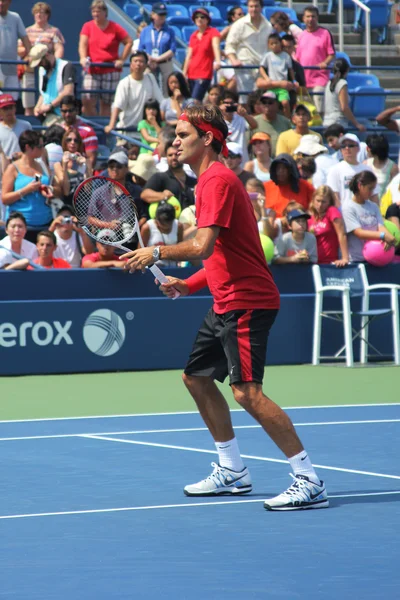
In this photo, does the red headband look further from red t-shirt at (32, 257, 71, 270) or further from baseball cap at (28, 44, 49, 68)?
baseball cap at (28, 44, 49, 68)

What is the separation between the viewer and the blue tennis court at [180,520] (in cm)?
441

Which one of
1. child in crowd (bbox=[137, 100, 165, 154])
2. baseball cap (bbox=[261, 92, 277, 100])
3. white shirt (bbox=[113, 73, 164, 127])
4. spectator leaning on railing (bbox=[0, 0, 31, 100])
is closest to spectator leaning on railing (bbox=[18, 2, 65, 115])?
spectator leaning on railing (bbox=[0, 0, 31, 100])

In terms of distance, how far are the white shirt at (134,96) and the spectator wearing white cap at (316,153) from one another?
1.91 meters

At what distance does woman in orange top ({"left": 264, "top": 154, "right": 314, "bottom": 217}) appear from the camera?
44.4 ft

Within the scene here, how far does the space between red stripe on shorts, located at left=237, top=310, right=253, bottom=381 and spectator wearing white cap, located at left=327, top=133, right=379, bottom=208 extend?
8.30 m

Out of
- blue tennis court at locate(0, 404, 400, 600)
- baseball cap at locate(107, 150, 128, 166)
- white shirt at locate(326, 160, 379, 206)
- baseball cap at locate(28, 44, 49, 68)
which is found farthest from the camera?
baseball cap at locate(28, 44, 49, 68)

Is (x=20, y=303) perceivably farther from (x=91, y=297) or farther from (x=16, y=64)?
(x=16, y=64)

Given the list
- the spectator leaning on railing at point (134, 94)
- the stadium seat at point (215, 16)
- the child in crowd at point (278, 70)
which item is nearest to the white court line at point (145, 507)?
the spectator leaning on railing at point (134, 94)

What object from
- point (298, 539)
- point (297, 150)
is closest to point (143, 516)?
point (298, 539)

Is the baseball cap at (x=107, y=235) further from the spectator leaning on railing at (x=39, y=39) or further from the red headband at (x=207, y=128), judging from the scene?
the spectator leaning on railing at (x=39, y=39)

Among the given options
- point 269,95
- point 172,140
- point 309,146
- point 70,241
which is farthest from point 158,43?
point 70,241

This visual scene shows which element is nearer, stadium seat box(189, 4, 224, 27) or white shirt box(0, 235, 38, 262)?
white shirt box(0, 235, 38, 262)

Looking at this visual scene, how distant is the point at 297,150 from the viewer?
1474 centimetres

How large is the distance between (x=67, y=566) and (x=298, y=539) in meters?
1.03
